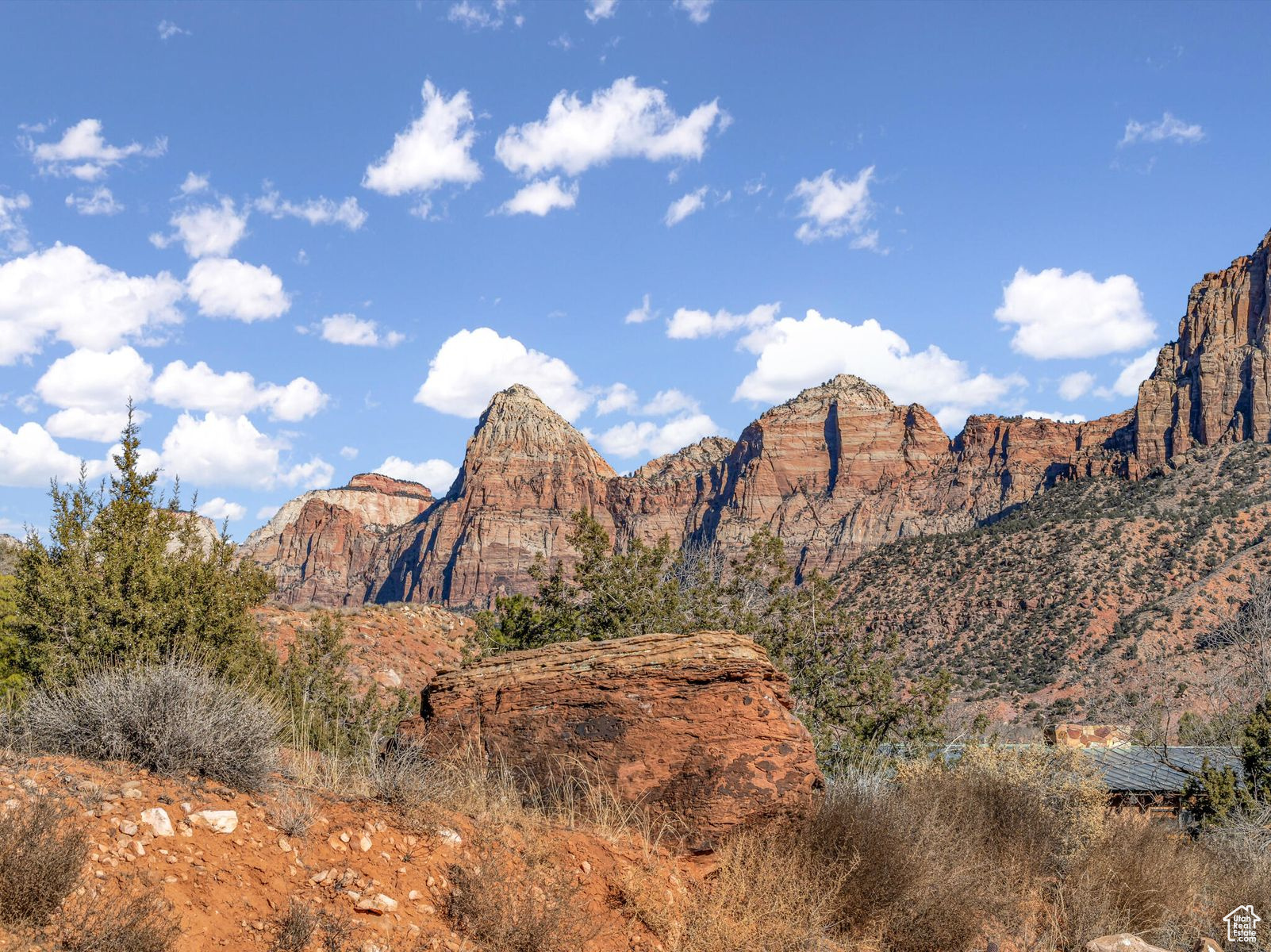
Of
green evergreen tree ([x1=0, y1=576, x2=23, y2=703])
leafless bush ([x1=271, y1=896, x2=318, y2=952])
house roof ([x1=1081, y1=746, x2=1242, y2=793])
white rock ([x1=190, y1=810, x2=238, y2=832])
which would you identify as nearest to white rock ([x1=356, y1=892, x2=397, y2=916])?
leafless bush ([x1=271, y1=896, x2=318, y2=952])

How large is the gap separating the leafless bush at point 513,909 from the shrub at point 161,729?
165 centimetres

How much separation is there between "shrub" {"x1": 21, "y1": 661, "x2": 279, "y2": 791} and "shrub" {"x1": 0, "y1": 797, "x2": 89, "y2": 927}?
1.25 meters

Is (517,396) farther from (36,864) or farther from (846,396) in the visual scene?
(36,864)

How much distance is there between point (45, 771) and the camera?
5414 mm

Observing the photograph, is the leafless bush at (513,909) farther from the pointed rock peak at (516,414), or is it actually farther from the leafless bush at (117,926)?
the pointed rock peak at (516,414)

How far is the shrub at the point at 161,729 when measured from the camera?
19.4 feet

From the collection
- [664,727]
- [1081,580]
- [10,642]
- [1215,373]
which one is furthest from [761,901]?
[1215,373]

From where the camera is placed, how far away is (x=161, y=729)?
5969mm

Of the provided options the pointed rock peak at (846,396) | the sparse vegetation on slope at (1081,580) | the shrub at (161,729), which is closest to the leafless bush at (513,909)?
the shrub at (161,729)

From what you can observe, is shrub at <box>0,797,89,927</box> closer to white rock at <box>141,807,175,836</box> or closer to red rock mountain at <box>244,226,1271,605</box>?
white rock at <box>141,807,175,836</box>

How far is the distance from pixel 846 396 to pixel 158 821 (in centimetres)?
16577

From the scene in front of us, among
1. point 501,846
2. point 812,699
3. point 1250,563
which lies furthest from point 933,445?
point 501,846

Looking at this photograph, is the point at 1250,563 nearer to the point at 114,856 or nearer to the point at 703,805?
the point at 703,805

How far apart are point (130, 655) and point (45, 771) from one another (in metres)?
4.40
